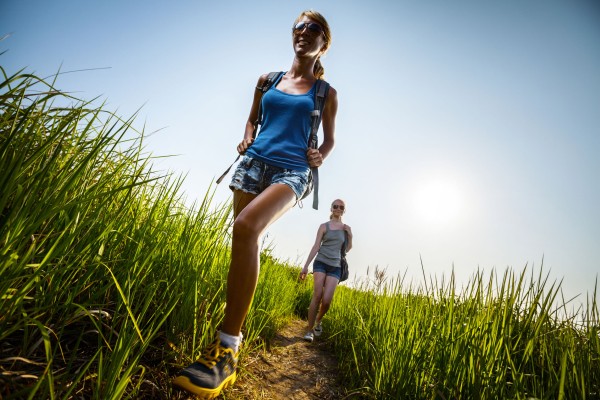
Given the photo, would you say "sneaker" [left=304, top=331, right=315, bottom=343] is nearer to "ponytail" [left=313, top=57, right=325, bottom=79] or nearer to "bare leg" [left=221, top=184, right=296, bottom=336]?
"bare leg" [left=221, top=184, right=296, bottom=336]

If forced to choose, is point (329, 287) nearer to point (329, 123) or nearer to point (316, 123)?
point (329, 123)

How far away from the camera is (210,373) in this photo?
121 cm

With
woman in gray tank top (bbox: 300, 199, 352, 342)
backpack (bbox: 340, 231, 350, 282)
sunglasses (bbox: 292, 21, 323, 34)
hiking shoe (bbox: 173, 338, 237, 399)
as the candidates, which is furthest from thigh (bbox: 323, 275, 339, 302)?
sunglasses (bbox: 292, 21, 323, 34)

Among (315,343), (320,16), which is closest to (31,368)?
(320,16)

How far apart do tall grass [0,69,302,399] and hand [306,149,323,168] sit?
78 centimetres

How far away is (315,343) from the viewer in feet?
12.5

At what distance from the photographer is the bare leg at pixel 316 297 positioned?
13.5ft

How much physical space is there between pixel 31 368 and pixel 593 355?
2544mm

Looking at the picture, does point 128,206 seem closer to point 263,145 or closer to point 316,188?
point 263,145

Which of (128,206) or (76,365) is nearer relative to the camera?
(76,365)

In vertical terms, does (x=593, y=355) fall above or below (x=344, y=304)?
above

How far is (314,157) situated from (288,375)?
1.82 meters

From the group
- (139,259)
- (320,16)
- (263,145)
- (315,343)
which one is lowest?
(315,343)

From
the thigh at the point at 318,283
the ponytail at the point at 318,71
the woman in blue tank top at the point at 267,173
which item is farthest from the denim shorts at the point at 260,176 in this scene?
the thigh at the point at 318,283
